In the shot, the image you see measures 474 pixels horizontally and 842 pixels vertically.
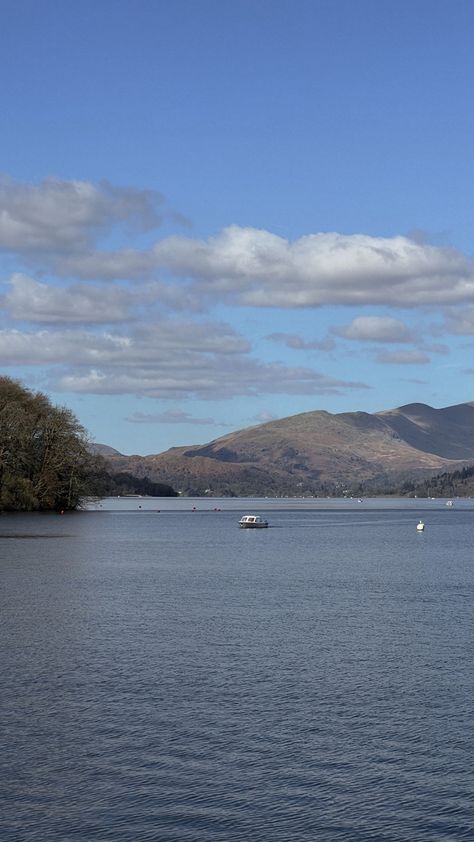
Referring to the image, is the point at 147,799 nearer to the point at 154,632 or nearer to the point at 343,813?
the point at 343,813

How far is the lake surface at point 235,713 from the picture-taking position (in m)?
31.0

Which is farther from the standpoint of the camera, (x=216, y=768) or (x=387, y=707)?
(x=387, y=707)

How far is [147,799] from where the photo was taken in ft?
105

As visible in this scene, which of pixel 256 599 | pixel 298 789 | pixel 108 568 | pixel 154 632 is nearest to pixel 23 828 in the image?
pixel 298 789

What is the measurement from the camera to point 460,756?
3691 centimetres

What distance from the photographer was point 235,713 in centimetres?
4262

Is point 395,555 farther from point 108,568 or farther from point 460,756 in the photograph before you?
point 460,756

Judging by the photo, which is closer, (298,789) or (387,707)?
(298,789)

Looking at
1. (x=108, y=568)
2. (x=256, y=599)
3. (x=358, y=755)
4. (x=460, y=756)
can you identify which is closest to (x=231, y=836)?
(x=358, y=755)

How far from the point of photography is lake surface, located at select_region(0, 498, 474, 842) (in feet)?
102

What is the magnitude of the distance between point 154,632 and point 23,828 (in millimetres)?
33700

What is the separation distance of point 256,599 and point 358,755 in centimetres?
4518

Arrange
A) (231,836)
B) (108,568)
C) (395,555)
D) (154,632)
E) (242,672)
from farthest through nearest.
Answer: (395,555), (108,568), (154,632), (242,672), (231,836)

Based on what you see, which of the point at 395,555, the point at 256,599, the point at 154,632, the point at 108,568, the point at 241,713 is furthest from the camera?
the point at 395,555
